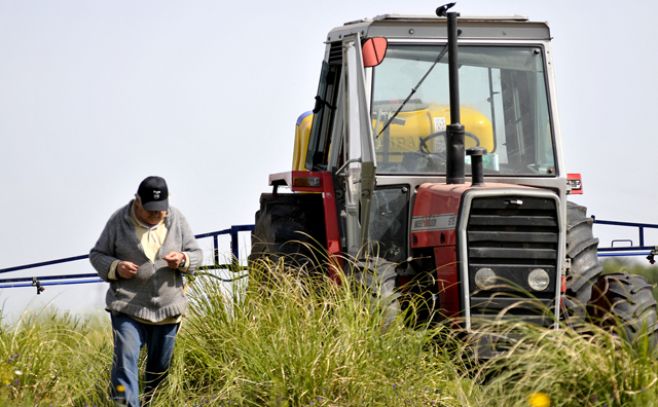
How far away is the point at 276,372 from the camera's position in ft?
23.9

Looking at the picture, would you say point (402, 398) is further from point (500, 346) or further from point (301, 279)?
point (301, 279)

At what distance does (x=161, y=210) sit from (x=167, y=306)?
1.92 ft

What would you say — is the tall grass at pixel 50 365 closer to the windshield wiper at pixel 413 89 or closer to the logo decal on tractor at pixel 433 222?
the logo decal on tractor at pixel 433 222

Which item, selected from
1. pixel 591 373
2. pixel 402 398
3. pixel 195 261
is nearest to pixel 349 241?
pixel 195 261

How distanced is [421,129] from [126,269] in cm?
265

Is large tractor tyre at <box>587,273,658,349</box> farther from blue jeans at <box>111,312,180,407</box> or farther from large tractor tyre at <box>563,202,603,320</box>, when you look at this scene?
blue jeans at <box>111,312,180,407</box>

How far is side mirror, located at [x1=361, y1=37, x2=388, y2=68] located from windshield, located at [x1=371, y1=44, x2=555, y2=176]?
71 cm

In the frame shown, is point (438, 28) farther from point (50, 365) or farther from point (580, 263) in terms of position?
point (50, 365)

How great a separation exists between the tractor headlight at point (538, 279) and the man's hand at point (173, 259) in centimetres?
237

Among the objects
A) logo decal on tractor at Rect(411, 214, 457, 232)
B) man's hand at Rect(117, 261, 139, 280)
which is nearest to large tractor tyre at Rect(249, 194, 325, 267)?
logo decal on tractor at Rect(411, 214, 457, 232)

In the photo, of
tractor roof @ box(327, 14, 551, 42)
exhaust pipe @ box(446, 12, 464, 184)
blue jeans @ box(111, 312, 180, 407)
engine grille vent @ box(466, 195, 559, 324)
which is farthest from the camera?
tractor roof @ box(327, 14, 551, 42)

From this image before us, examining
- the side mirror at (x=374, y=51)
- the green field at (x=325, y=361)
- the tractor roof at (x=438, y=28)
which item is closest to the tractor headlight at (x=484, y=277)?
the green field at (x=325, y=361)

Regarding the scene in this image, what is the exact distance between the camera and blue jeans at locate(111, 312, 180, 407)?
768 centimetres

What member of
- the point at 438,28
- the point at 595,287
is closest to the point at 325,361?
the point at 595,287
